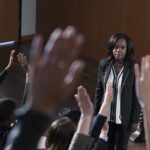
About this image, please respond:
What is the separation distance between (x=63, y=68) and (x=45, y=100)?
0.12 m

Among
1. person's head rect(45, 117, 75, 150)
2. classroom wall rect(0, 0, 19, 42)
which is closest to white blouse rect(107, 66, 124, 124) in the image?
person's head rect(45, 117, 75, 150)

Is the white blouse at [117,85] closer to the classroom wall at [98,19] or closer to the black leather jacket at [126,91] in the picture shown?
the black leather jacket at [126,91]

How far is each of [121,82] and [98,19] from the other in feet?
14.0

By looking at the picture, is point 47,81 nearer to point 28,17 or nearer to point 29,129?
point 29,129

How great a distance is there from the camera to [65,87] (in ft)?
4.88

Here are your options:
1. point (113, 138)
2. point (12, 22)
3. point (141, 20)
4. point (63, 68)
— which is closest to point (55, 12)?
point (12, 22)

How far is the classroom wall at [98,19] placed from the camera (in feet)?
24.8

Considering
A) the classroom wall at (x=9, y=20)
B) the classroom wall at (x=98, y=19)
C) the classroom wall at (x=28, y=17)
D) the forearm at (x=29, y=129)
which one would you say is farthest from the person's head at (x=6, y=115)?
the classroom wall at (x=28, y=17)

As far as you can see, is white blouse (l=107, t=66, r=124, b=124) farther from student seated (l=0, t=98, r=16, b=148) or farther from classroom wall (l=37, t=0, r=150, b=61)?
classroom wall (l=37, t=0, r=150, b=61)

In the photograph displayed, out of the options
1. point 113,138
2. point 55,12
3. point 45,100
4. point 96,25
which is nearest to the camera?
point 45,100

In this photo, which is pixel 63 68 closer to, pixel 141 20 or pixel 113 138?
pixel 113 138

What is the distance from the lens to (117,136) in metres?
3.97

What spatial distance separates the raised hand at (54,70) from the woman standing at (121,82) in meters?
2.32

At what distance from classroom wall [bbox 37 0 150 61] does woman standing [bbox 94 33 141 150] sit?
3.71 meters
